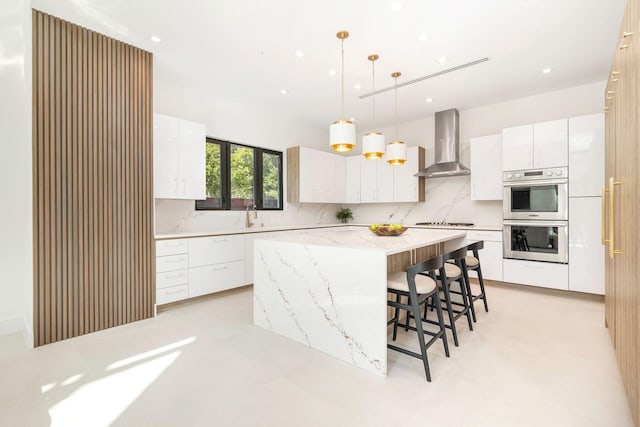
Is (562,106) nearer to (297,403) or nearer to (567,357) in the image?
(567,357)

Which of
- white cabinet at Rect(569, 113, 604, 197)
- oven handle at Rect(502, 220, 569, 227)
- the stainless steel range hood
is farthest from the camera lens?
the stainless steel range hood

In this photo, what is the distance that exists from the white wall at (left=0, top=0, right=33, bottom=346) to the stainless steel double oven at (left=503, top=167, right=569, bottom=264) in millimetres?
5561

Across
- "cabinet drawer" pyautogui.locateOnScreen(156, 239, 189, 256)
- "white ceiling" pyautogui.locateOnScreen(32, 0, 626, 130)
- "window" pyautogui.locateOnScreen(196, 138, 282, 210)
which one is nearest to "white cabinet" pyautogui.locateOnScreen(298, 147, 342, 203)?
"window" pyautogui.locateOnScreen(196, 138, 282, 210)

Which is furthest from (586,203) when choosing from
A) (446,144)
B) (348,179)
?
(348,179)

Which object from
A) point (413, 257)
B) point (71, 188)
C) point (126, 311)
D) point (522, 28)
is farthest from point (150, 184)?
point (522, 28)

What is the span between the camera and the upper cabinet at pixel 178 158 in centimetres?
354

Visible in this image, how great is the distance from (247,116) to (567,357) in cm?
484

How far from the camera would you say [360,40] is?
9.85 ft

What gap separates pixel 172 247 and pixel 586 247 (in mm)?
4951

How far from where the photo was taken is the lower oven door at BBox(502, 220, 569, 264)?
3.90 meters

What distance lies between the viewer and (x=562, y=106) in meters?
4.37

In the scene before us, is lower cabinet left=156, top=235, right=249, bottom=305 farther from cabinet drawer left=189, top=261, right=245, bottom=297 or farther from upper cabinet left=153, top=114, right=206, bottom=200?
upper cabinet left=153, top=114, right=206, bottom=200

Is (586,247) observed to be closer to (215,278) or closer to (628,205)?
(628,205)

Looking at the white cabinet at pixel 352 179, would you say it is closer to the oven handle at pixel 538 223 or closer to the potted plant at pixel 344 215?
the potted plant at pixel 344 215
